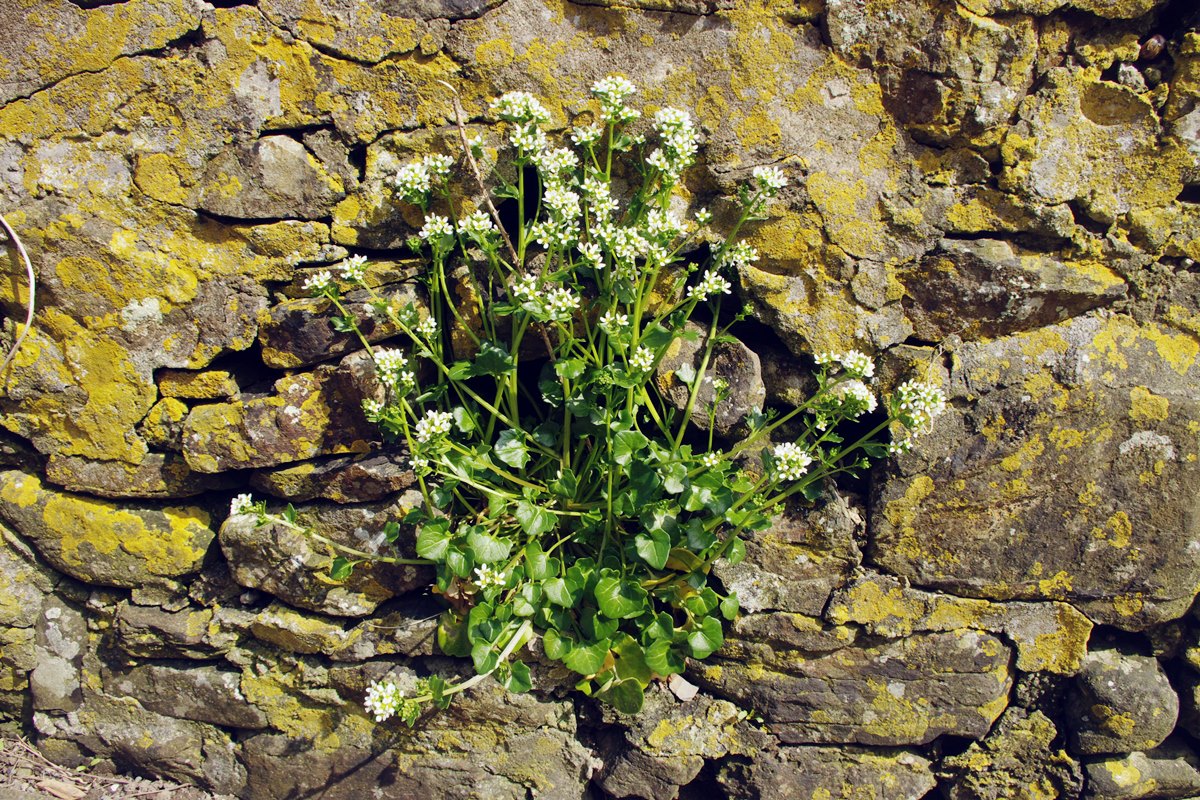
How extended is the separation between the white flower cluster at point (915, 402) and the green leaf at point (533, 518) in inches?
51.8

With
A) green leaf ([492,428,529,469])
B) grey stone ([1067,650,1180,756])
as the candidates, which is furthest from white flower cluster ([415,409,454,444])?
grey stone ([1067,650,1180,756])

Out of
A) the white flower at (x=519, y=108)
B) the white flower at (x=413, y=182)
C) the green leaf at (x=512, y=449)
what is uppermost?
the white flower at (x=519, y=108)

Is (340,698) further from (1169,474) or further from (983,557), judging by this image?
(1169,474)

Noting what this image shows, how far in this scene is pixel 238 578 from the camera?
3.37m

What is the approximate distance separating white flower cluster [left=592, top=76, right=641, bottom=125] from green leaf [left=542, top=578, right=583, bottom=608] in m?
1.69

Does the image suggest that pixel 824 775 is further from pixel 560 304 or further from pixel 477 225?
pixel 477 225

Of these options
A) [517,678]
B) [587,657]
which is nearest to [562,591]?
[587,657]

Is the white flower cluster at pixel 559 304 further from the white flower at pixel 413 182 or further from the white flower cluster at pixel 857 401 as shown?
the white flower cluster at pixel 857 401

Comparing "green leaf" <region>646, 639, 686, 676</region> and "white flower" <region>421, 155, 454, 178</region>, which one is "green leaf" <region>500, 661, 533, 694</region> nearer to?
"green leaf" <region>646, 639, 686, 676</region>

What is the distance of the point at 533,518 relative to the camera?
3.05m

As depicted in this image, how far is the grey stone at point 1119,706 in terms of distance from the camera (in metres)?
3.39

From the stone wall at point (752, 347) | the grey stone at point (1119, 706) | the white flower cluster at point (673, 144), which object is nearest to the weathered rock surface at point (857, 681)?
the stone wall at point (752, 347)

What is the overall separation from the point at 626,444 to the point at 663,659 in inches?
33.6

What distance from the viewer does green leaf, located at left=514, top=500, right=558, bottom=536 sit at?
3.03 metres
